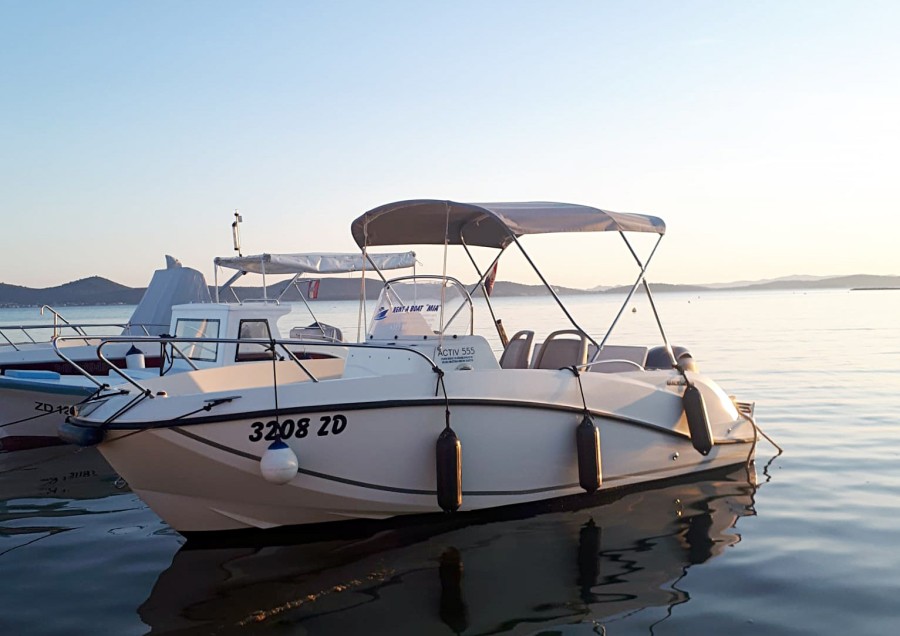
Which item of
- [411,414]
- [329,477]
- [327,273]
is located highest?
[327,273]

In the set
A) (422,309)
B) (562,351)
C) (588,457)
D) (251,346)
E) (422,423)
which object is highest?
(422,309)

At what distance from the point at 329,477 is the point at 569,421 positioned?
2.09 m

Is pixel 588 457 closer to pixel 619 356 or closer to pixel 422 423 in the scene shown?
pixel 422 423

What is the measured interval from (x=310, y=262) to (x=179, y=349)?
4.75 metres

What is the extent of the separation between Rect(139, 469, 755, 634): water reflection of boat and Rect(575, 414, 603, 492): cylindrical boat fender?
373mm

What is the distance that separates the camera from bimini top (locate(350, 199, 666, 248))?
6.91 m

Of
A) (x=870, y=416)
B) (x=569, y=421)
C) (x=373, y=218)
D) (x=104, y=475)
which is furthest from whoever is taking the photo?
(x=870, y=416)

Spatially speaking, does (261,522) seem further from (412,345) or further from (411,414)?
(412,345)

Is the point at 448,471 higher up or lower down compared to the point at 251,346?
lower down

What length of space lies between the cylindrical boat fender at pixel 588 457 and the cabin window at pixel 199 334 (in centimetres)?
614

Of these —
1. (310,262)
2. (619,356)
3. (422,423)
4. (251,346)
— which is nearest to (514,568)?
(422,423)

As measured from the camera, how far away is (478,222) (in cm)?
841

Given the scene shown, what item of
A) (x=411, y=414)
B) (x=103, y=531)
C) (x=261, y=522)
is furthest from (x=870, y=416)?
(x=103, y=531)

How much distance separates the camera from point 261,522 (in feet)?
19.5
